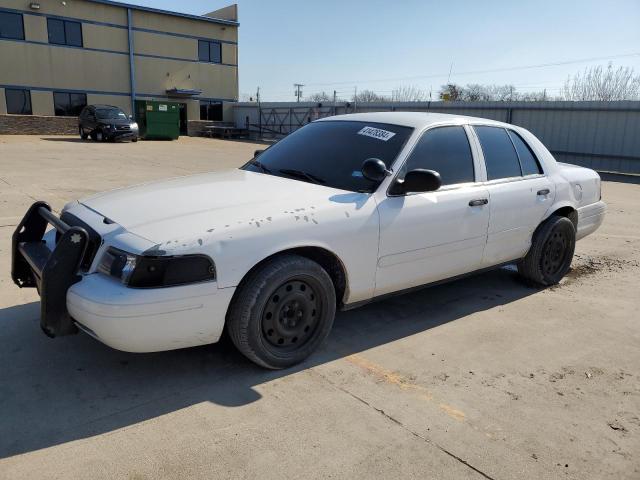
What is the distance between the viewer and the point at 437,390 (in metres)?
3.24

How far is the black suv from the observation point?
966 inches

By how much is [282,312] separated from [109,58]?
33.8 meters

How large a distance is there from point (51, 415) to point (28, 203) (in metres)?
6.89

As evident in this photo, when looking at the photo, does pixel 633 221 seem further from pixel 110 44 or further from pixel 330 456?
pixel 110 44

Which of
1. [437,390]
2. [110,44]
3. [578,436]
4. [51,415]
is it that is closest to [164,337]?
[51,415]

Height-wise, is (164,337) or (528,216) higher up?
(528,216)

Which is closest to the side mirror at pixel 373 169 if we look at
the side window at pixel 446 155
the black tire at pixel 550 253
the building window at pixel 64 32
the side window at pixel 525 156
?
the side window at pixel 446 155

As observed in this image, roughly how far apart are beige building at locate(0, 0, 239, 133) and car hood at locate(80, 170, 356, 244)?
30.8 metres

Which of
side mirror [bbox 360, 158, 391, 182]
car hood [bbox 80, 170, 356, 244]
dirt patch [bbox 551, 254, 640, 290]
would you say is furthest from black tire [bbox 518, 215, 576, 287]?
car hood [bbox 80, 170, 356, 244]

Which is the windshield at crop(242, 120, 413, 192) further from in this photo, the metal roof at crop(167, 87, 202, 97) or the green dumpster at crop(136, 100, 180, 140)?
the metal roof at crop(167, 87, 202, 97)

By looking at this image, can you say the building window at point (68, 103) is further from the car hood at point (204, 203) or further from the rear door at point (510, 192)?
the rear door at point (510, 192)

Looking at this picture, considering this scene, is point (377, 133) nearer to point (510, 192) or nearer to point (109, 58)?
point (510, 192)

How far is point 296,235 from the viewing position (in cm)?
322

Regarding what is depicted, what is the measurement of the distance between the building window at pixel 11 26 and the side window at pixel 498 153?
3240 centimetres
